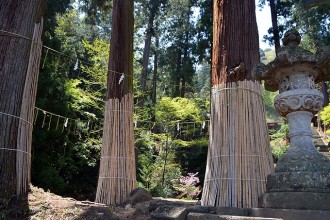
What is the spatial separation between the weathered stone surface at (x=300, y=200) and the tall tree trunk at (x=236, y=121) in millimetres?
660

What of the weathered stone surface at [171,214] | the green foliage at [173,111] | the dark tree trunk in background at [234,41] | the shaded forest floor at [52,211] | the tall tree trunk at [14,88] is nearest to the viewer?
the weathered stone surface at [171,214]

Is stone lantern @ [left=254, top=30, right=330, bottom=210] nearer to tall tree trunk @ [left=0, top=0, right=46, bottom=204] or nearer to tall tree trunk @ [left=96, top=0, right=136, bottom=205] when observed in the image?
tall tree trunk @ [left=0, top=0, right=46, bottom=204]

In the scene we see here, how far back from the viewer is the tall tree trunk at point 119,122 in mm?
5363

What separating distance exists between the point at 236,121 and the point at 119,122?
2475mm

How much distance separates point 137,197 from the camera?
202 inches

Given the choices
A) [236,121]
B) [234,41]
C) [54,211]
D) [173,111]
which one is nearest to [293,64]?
[236,121]

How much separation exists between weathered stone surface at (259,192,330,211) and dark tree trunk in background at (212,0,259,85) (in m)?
1.56

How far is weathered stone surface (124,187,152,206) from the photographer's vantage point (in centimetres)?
Result: 508

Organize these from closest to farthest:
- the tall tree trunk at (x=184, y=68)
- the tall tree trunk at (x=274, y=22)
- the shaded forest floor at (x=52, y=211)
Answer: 1. the shaded forest floor at (x=52, y=211)
2. the tall tree trunk at (x=274, y=22)
3. the tall tree trunk at (x=184, y=68)

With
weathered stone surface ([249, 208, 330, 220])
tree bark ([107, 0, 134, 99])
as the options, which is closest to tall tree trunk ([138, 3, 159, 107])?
tree bark ([107, 0, 134, 99])

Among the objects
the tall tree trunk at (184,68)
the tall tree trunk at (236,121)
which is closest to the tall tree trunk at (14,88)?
the tall tree trunk at (236,121)

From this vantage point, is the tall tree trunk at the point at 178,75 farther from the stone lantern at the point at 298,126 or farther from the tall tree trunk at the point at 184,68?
the stone lantern at the point at 298,126

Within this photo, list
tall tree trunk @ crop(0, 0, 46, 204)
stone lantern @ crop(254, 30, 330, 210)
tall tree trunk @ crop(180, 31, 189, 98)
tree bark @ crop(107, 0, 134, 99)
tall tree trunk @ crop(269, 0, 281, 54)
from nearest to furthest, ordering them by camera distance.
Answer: stone lantern @ crop(254, 30, 330, 210) → tall tree trunk @ crop(0, 0, 46, 204) → tree bark @ crop(107, 0, 134, 99) → tall tree trunk @ crop(269, 0, 281, 54) → tall tree trunk @ crop(180, 31, 189, 98)

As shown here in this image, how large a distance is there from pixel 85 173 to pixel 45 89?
9.80ft
